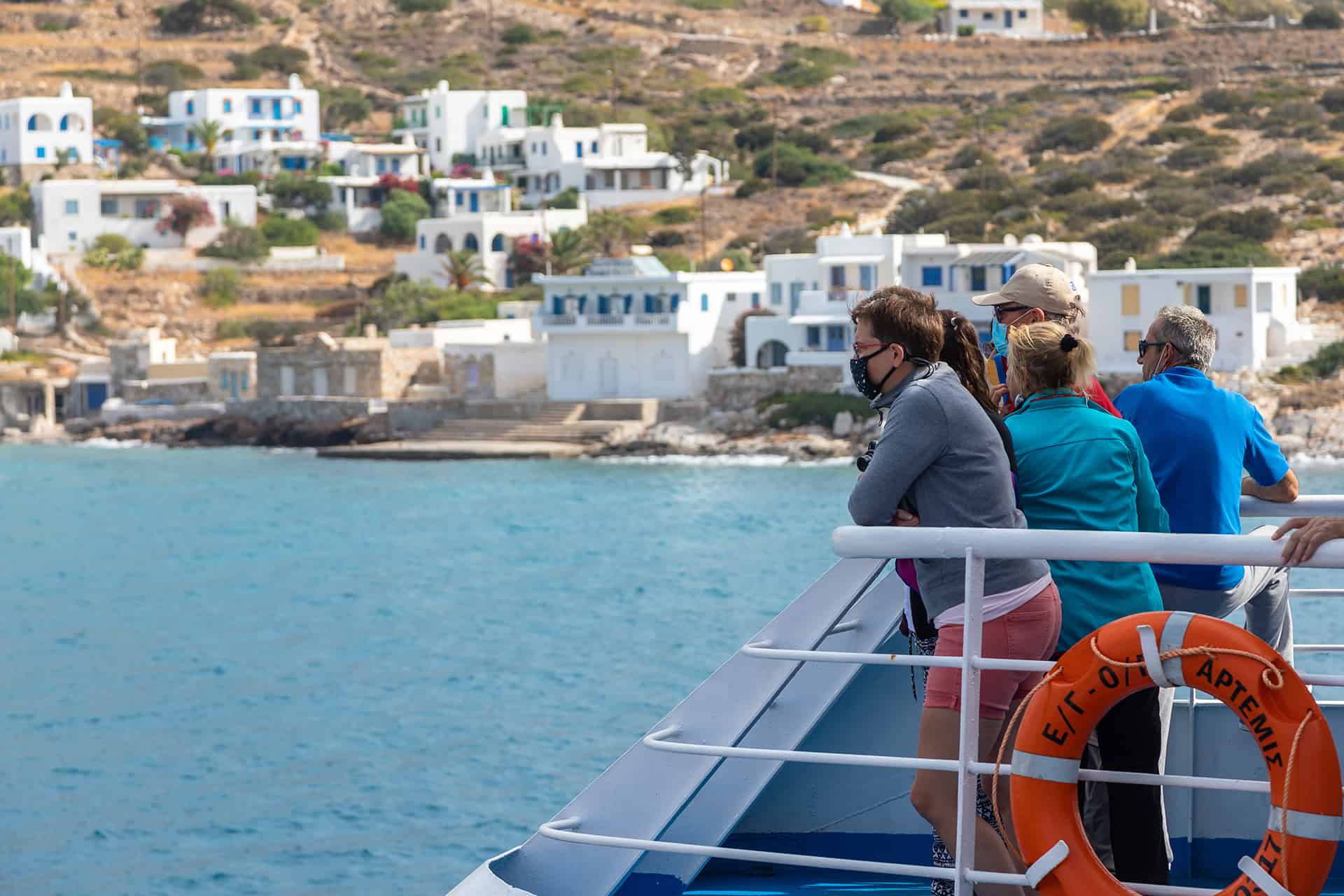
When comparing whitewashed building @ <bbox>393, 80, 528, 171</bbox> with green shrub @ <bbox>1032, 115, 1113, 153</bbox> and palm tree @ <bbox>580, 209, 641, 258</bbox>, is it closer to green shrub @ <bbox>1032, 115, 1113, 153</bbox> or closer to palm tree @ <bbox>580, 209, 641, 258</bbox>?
palm tree @ <bbox>580, 209, 641, 258</bbox>

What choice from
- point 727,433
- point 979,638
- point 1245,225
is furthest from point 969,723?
point 1245,225

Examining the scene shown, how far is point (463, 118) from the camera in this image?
7875 centimetres

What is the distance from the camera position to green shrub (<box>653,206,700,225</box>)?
2601 inches

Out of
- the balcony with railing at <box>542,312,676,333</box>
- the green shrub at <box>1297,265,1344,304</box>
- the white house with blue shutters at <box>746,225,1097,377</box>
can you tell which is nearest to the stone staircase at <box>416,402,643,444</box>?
the balcony with railing at <box>542,312,676,333</box>

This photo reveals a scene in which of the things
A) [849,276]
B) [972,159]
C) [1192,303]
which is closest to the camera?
[1192,303]

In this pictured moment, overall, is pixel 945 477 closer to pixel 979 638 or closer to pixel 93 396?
pixel 979 638

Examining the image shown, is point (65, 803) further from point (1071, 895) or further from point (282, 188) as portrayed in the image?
point (282, 188)

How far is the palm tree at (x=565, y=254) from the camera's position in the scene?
5988 centimetres

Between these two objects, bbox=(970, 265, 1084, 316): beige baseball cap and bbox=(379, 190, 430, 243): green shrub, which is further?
bbox=(379, 190, 430, 243): green shrub

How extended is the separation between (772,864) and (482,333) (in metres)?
48.3

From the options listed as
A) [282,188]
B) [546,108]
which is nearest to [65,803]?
[282,188]

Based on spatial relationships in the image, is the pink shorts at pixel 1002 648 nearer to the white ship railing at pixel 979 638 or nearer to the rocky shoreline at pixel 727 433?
the white ship railing at pixel 979 638

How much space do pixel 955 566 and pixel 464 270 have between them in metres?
59.0

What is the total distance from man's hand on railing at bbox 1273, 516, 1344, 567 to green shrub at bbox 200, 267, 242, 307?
204ft
